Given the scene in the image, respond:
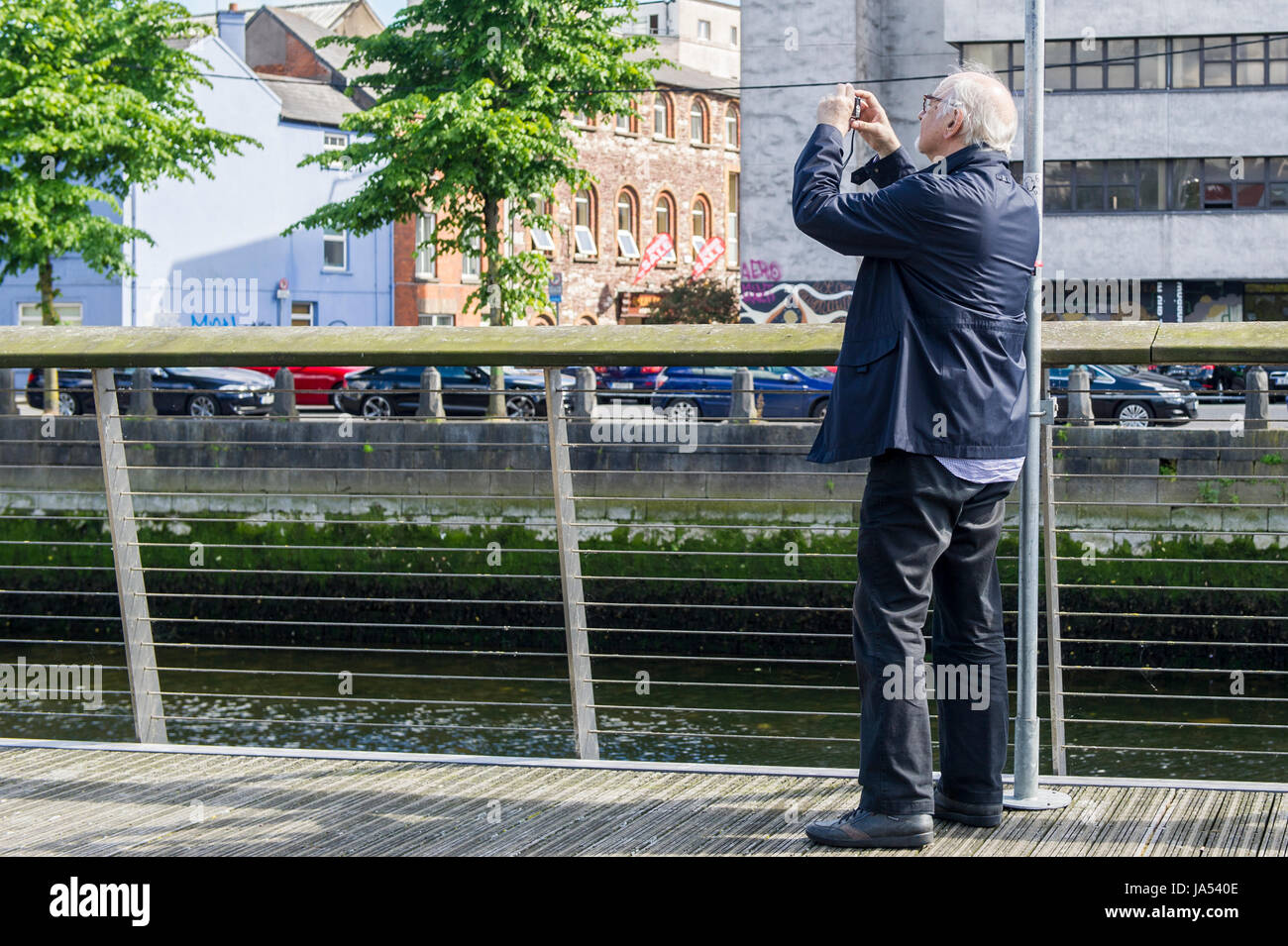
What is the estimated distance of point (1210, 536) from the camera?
55.3 ft

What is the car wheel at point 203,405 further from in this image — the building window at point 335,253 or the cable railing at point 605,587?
the building window at point 335,253

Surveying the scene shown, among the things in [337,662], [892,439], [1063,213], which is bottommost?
[337,662]

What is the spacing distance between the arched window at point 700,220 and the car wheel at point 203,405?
3555 centimetres

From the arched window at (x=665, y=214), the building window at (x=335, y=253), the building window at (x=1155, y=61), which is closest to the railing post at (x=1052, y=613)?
the building window at (x=1155, y=61)

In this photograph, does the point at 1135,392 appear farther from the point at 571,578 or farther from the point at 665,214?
the point at 665,214

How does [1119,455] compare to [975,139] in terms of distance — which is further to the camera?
[1119,455]

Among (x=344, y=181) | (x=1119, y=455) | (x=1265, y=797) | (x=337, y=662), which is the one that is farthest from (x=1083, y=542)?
(x=344, y=181)

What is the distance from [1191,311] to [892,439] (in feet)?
119

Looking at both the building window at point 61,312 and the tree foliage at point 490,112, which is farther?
the building window at point 61,312

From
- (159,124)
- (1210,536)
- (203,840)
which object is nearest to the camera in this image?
(203,840)

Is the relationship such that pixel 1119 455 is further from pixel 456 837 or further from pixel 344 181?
pixel 344 181

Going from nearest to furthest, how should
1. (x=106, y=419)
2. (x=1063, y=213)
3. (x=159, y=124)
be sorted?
(x=106, y=419), (x=159, y=124), (x=1063, y=213)

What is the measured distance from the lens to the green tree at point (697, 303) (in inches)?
1714

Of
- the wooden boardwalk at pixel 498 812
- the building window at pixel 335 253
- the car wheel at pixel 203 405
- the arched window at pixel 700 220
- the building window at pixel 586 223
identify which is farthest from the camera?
the arched window at pixel 700 220
